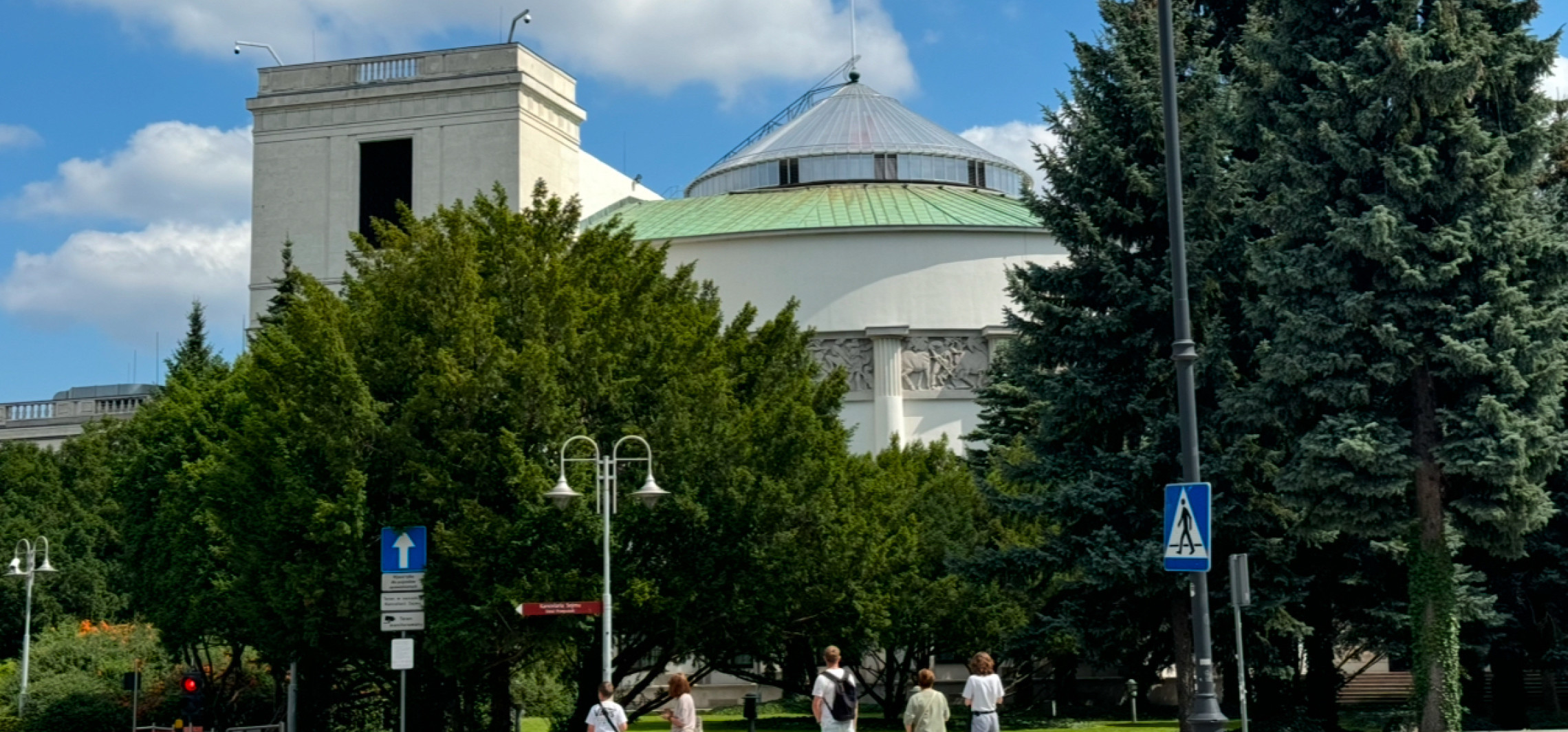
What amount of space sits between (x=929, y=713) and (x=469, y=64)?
62.7m

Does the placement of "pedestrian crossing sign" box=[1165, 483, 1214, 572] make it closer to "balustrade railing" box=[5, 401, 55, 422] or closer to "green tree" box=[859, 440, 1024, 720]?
"green tree" box=[859, 440, 1024, 720]

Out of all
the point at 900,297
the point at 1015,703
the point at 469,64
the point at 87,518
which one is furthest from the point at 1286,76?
the point at 469,64

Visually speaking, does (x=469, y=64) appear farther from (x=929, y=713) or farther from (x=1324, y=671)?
(x=929, y=713)

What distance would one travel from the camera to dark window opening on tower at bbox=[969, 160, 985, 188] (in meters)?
79.5

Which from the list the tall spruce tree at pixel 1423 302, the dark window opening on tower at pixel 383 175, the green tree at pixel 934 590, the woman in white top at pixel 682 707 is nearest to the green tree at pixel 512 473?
the green tree at pixel 934 590

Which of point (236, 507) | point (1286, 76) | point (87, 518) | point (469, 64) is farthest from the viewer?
point (469, 64)

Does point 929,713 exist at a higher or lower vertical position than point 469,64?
lower

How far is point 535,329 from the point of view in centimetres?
2920

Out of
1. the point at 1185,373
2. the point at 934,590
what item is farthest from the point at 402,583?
the point at 934,590

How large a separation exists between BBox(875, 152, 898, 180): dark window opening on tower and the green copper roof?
7.57 feet

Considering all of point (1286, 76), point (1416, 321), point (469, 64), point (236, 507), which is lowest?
point (236, 507)

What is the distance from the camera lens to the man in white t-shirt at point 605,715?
17500 millimetres

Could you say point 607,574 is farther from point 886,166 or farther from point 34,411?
point 34,411

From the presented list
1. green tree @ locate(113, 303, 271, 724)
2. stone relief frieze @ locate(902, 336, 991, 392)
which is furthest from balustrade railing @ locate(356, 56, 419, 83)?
green tree @ locate(113, 303, 271, 724)
